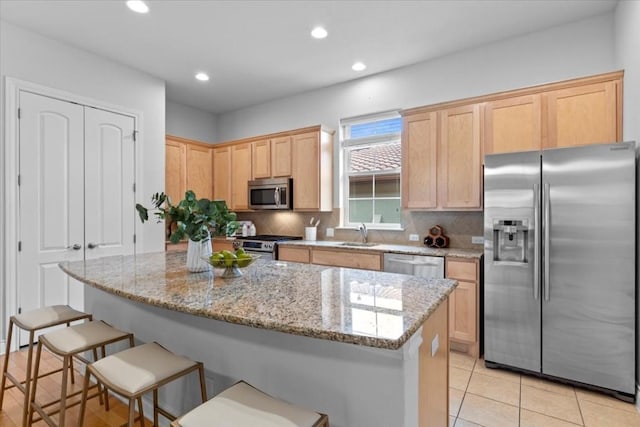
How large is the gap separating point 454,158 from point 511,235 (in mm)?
1014

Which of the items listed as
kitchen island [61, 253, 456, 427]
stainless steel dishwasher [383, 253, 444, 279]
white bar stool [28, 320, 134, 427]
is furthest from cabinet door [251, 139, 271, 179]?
white bar stool [28, 320, 134, 427]

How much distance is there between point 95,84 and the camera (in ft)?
12.0

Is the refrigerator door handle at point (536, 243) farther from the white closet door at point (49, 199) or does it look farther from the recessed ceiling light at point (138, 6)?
the white closet door at point (49, 199)

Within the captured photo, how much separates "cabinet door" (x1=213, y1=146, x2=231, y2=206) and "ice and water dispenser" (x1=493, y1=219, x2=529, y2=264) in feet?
12.7

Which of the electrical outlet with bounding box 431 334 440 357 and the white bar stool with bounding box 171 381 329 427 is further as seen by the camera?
the electrical outlet with bounding box 431 334 440 357

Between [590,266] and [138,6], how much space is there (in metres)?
4.17

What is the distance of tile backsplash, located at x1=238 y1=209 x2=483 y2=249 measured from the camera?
141 inches

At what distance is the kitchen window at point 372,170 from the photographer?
13.7 feet

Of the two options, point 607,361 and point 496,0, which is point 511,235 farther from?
point 496,0

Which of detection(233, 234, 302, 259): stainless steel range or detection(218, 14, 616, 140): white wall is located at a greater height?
detection(218, 14, 616, 140): white wall

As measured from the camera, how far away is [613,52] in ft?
9.69

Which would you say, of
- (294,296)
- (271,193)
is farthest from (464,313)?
(271,193)

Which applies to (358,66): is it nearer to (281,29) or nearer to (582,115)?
(281,29)

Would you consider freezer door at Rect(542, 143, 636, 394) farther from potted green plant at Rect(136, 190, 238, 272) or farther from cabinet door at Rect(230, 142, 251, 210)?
cabinet door at Rect(230, 142, 251, 210)
